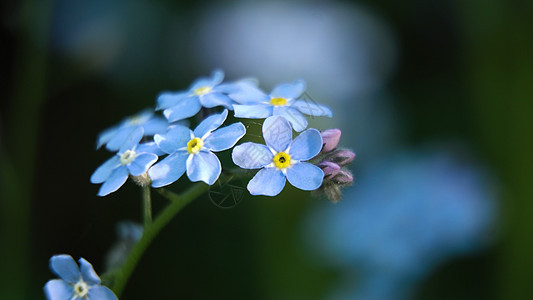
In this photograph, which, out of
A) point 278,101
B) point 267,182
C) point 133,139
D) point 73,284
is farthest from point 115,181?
point 278,101

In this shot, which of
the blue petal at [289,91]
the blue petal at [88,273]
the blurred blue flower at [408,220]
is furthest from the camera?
the blurred blue flower at [408,220]

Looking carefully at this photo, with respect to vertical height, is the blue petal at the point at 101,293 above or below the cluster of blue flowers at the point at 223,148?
below

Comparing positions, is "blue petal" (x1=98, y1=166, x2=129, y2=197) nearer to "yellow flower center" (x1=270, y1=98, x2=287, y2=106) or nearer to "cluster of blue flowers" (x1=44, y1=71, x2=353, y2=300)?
"cluster of blue flowers" (x1=44, y1=71, x2=353, y2=300)

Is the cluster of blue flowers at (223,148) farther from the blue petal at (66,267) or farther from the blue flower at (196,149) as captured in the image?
the blue petal at (66,267)

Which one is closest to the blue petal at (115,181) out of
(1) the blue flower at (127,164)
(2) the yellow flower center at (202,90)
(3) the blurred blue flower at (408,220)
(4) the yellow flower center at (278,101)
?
(1) the blue flower at (127,164)

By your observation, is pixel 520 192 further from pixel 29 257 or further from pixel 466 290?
pixel 29 257
